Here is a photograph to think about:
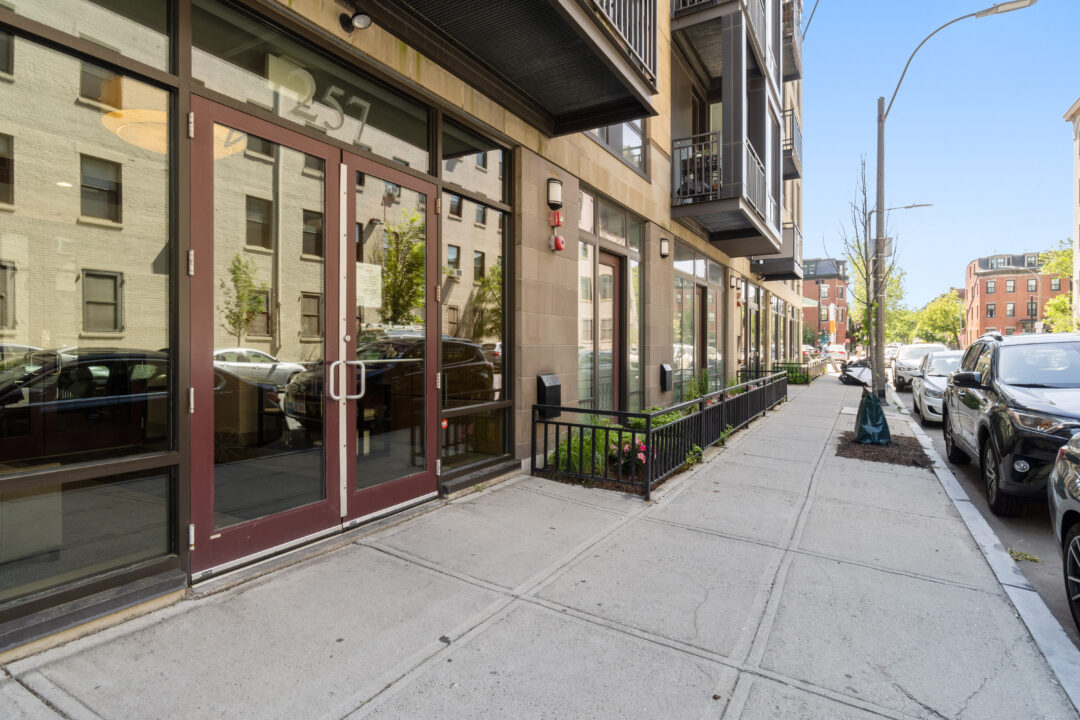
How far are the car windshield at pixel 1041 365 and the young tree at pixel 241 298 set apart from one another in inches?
264

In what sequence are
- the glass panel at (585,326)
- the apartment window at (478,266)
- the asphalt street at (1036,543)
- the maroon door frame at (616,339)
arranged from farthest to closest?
the maroon door frame at (616,339)
the glass panel at (585,326)
the apartment window at (478,266)
the asphalt street at (1036,543)

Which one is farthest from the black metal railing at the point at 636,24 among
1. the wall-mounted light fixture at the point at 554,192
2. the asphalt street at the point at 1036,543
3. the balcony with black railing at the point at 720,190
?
the asphalt street at the point at 1036,543

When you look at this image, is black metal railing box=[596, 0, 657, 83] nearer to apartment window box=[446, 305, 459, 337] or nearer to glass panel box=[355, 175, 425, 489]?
glass panel box=[355, 175, 425, 489]

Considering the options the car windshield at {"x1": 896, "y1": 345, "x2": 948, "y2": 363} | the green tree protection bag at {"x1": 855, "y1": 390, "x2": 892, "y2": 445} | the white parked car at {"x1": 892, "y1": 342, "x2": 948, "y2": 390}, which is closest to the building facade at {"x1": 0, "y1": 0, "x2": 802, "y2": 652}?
the green tree protection bag at {"x1": 855, "y1": 390, "x2": 892, "y2": 445}

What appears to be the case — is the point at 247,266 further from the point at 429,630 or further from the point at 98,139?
the point at 429,630

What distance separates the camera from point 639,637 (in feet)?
9.14

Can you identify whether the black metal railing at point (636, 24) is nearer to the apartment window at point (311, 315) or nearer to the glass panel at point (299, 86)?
the glass panel at point (299, 86)

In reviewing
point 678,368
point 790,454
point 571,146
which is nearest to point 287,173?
point 571,146

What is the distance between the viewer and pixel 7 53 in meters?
2.54

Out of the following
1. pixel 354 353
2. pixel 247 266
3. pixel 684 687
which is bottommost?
pixel 684 687

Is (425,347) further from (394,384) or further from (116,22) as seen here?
(116,22)

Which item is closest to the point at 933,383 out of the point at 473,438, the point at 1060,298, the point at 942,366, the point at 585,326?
the point at 942,366

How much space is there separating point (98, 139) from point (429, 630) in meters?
3.08

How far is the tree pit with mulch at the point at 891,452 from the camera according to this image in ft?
23.3
